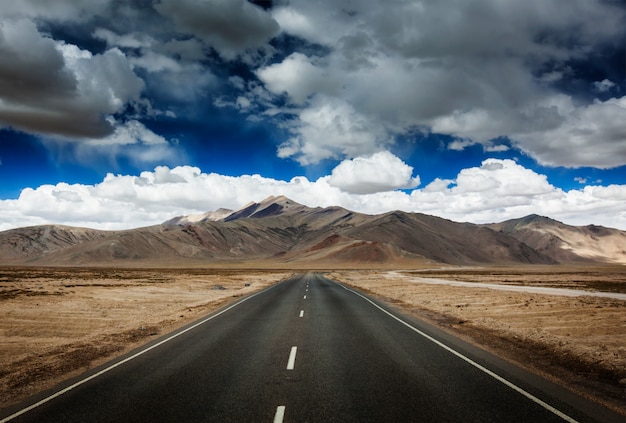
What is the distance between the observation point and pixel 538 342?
44.4 feet

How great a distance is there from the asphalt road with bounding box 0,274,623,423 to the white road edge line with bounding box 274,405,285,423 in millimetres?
16

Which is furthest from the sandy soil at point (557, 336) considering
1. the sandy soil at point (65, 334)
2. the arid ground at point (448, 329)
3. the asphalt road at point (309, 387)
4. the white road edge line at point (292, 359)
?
the sandy soil at point (65, 334)

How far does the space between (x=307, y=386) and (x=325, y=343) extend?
4522mm

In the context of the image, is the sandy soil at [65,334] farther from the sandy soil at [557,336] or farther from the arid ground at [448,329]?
the sandy soil at [557,336]

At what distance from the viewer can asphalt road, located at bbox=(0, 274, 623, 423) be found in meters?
6.95

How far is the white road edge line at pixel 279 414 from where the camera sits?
6590 millimetres

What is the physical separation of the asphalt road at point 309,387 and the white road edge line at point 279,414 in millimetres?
16

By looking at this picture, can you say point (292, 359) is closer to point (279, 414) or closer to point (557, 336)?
point (279, 414)

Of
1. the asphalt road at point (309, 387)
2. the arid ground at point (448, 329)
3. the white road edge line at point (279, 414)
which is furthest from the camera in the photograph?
the arid ground at point (448, 329)

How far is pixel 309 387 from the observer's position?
→ 27.3 feet

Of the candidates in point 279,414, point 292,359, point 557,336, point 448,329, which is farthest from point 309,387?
point 557,336

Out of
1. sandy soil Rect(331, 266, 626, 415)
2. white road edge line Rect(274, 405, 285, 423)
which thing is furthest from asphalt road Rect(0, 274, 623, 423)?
sandy soil Rect(331, 266, 626, 415)

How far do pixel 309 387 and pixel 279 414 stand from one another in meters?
1.58

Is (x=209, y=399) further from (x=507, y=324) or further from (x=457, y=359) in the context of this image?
(x=507, y=324)
